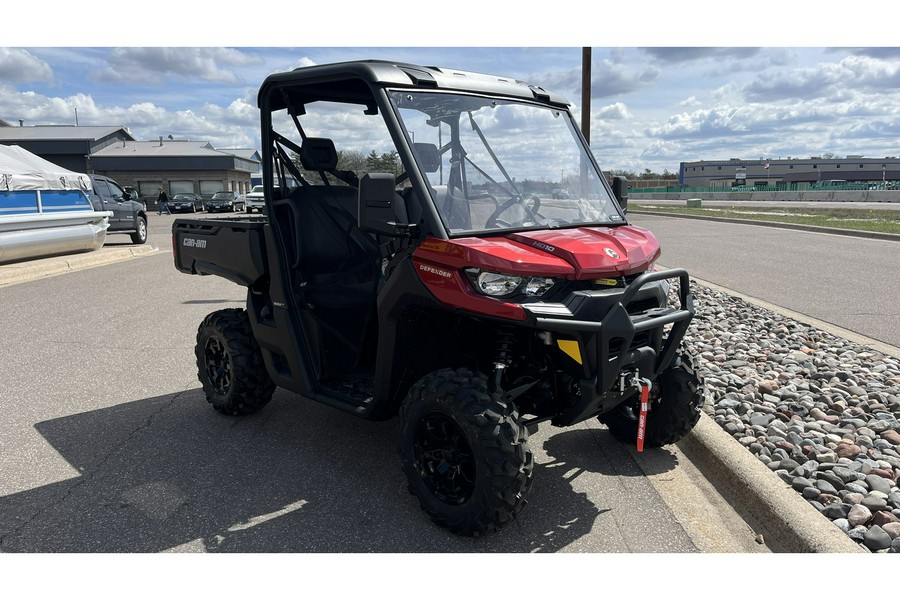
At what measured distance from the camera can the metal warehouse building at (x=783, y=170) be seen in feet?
348

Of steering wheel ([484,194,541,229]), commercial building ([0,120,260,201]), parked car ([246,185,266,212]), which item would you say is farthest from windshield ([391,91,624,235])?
commercial building ([0,120,260,201])

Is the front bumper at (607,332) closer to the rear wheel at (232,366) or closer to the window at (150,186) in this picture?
the rear wheel at (232,366)

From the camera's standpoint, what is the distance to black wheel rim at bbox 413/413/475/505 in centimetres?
344

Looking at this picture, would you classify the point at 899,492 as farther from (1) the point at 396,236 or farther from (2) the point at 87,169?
(2) the point at 87,169

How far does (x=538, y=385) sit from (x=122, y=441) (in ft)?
9.94

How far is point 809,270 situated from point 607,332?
11.1 meters

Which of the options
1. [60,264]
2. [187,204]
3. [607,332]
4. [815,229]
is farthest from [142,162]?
[607,332]

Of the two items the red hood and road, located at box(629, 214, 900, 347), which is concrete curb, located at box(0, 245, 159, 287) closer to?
the red hood

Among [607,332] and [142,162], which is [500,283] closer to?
[607,332]

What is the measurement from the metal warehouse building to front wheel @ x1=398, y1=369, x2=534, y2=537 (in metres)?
111

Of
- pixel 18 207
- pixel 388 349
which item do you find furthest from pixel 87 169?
pixel 388 349

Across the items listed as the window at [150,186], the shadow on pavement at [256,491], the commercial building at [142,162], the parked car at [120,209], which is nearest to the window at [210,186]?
the commercial building at [142,162]

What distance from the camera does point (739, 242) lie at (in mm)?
18453

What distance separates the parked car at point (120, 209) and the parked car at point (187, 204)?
27983mm
